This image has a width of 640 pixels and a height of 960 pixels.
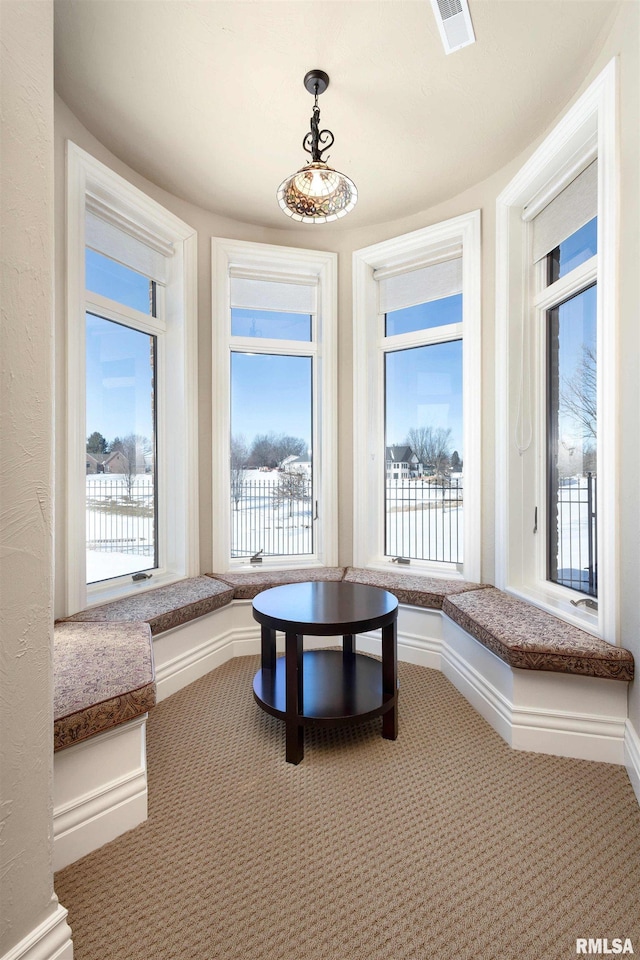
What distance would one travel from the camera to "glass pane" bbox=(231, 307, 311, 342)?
329 centimetres

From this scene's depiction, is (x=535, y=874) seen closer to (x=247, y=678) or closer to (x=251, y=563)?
(x=247, y=678)

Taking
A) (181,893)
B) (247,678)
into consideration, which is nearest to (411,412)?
(247,678)

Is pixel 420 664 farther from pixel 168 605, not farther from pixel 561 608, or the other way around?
pixel 168 605

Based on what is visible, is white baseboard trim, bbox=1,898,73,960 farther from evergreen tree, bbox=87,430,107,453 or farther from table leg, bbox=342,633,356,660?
evergreen tree, bbox=87,430,107,453

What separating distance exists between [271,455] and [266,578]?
0.88 meters

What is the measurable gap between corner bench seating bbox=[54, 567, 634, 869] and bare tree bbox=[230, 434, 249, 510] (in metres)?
0.57

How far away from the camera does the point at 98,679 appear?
1.60 metres

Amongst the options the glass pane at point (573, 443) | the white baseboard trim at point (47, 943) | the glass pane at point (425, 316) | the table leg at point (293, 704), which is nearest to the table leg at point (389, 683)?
the table leg at point (293, 704)

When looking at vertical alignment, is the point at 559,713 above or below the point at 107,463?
below

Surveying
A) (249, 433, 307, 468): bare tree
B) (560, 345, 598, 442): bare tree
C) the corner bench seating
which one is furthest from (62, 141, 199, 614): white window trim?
(560, 345, 598, 442): bare tree

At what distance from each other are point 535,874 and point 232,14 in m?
3.03

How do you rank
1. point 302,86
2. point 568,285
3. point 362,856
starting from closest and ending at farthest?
1. point 362,856
2. point 302,86
3. point 568,285

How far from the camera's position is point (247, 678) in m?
2.61

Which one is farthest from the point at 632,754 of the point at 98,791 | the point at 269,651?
the point at 98,791
